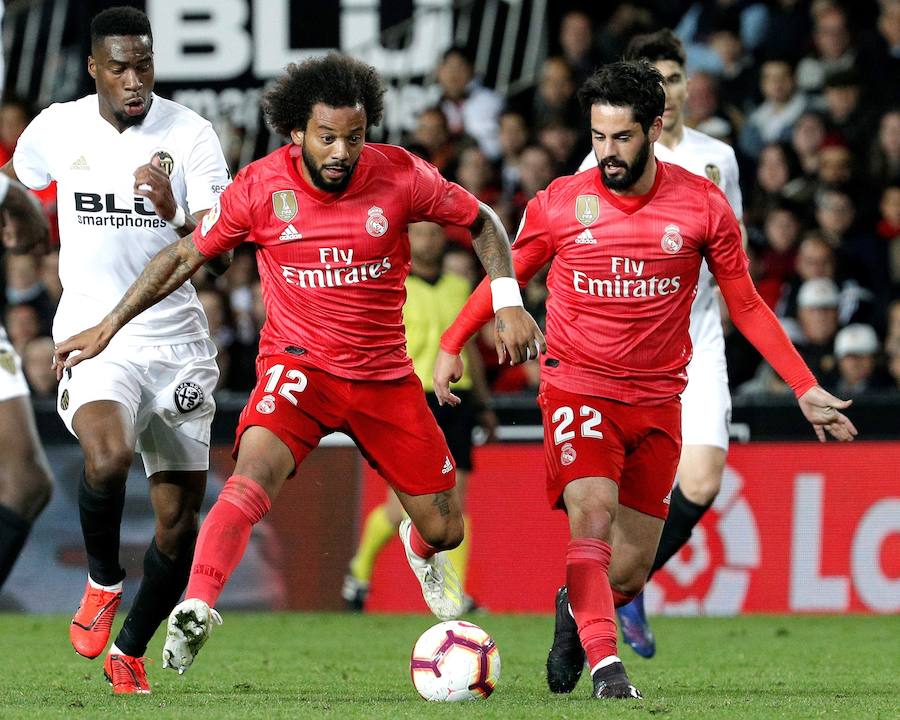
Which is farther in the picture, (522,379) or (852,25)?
(852,25)

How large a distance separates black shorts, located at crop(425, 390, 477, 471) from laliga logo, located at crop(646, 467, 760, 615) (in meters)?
1.48

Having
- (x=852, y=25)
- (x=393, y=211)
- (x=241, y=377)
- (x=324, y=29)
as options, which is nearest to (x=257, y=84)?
(x=324, y=29)

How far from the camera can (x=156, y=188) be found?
21.3 ft

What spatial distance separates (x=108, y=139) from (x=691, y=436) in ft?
10.3

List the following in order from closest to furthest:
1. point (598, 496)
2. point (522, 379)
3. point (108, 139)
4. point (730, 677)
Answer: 1. point (598, 496)
2. point (108, 139)
3. point (730, 677)
4. point (522, 379)

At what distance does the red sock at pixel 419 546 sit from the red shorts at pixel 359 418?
0.42 metres

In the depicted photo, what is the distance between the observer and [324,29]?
14.9 meters

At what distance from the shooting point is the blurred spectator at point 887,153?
1298 cm

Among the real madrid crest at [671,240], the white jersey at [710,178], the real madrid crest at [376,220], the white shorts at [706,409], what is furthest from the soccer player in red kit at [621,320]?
the white jersey at [710,178]

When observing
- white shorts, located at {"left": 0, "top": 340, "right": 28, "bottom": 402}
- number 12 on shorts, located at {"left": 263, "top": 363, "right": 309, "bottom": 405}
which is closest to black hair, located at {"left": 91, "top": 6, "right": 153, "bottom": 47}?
white shorts, located at {"left": 0, "top": 340, "right": 28, "bottom": 402}

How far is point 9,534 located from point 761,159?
7.60 metres

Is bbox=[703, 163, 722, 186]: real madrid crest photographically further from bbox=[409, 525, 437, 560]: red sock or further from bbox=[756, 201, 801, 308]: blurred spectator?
bbox=[756, 201, 801, 308]: blurred spectator

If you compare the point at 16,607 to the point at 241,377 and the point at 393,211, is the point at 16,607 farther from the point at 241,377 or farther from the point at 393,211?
the point at 393,211

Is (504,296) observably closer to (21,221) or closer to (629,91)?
(629,91)
